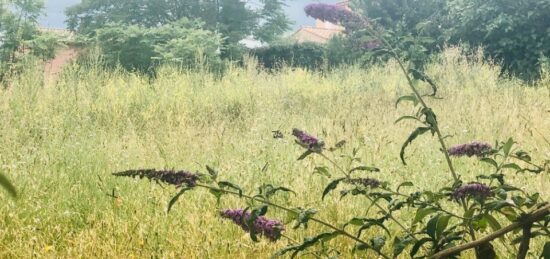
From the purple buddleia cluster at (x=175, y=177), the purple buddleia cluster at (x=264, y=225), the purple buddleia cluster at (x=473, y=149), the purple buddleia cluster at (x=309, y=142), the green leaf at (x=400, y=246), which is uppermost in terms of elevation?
the purple buddleia cluster at (x=473, y=149)

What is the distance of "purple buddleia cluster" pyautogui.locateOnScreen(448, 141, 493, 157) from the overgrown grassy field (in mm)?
806

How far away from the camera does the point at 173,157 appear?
4156mm

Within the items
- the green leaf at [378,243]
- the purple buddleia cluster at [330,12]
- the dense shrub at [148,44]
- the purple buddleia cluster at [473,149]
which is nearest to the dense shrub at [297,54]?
the dense shrub at [148,44]

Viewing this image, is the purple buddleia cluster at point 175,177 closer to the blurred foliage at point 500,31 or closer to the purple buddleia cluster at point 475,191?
the purple buddleia cluster at point 475,191

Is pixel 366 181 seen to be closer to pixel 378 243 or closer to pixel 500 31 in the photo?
pixel 378 243

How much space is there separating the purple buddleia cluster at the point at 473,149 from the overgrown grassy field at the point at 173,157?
0.81 meters

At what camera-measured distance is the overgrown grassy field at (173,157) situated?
2.41 m

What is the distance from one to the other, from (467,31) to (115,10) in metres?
14.0

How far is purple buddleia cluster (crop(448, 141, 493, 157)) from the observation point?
140cm

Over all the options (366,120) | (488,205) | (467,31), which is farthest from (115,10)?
(488,205)

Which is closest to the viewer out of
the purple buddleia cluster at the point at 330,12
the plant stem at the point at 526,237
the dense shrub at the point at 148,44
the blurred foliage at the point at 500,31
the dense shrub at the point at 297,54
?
the plant stem at the point at 526,237

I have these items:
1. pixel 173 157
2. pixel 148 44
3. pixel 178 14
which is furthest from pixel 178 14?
pixel 173 157

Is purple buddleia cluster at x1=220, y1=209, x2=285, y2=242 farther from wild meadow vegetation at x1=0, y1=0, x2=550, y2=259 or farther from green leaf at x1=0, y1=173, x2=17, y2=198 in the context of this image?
green leaf at x1=0, y1=173, x2=17, y2=198

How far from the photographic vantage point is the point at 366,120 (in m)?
5.78
